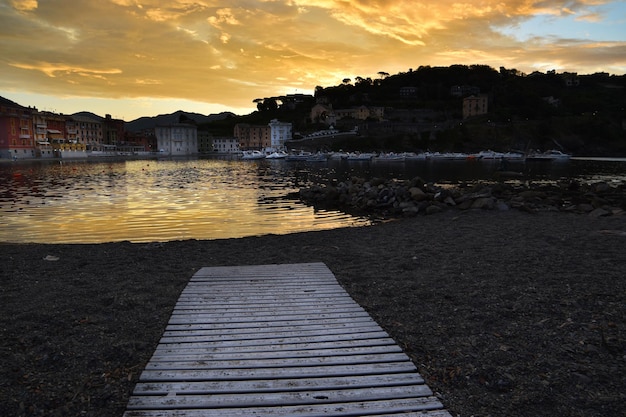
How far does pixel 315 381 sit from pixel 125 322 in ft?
11.3

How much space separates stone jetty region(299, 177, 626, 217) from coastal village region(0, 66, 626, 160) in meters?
88.1

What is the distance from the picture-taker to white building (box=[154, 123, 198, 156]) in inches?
6737

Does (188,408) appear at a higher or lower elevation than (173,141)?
lower

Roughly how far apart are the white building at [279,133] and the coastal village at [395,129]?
1.25ft

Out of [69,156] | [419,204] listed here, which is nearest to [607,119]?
[419,204]

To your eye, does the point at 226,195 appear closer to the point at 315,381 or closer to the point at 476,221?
the point at 476,221

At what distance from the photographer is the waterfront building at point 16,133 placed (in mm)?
99938

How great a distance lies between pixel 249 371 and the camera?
4566 millimetres

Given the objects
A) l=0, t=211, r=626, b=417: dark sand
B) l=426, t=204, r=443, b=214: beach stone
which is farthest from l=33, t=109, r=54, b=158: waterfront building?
l=426, t=204, r=443, b=214: beach stone

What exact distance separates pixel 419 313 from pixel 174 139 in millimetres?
178096

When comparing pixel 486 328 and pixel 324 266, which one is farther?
pixel 324 266

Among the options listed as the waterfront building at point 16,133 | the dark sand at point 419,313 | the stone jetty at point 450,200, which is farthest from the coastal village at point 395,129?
the dark sand at point 419,313

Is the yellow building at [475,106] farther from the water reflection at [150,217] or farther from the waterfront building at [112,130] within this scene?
the water reflection at [150,217]

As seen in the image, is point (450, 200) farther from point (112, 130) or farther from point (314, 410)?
point (112, 130)
